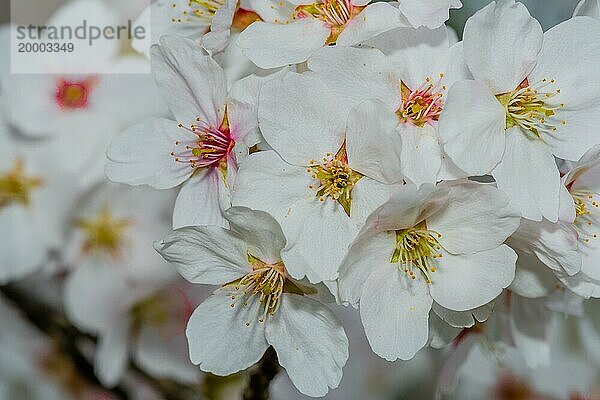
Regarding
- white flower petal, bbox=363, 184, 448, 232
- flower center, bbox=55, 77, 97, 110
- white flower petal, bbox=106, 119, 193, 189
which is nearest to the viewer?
white flower petal, bbox=363, 184, 448, 232

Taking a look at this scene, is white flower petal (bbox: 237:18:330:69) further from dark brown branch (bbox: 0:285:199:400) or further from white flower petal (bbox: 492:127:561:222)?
dark brown branch (bbox: 0:285:199:400)

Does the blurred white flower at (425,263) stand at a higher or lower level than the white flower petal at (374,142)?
lower

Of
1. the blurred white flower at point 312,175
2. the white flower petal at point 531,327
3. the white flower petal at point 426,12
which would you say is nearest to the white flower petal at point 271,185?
the blurred white flower at point 312,175

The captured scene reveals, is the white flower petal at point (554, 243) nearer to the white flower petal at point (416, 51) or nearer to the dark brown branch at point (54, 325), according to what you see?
the white flower petal at point (416, 51)

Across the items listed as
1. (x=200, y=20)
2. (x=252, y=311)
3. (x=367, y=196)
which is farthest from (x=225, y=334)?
(x=200, y=20)

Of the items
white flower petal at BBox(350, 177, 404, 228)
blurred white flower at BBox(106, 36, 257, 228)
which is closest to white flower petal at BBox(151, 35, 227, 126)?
blurred white flower at BBox(106, 36, 257, 228)
